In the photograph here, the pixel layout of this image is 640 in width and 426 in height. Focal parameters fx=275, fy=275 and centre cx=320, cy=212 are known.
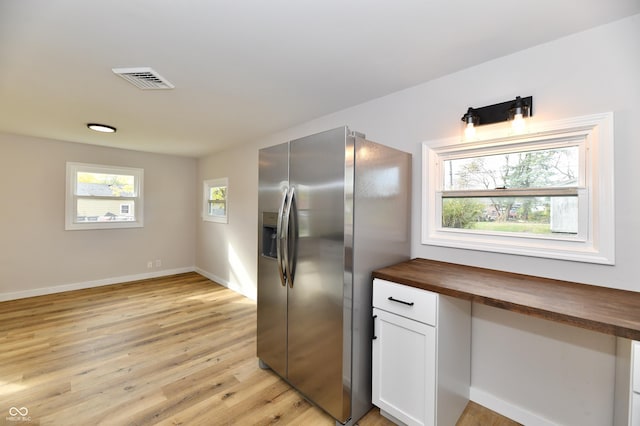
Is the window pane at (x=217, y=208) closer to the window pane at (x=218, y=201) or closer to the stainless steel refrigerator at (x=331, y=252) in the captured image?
the window pane at (x=218, y=201)

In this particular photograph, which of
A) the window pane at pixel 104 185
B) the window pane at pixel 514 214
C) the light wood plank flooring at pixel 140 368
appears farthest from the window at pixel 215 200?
the window pane at pixel 514 214

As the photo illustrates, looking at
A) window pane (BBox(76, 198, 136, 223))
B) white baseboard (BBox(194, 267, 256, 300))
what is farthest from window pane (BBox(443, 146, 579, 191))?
window pane (BBox(76, 198, 136, 223))

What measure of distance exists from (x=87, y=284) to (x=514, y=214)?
5.83 m

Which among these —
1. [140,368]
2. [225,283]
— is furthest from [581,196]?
[225,283]

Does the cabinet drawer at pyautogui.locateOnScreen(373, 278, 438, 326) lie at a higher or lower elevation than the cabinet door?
higher

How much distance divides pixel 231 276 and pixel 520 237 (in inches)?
158

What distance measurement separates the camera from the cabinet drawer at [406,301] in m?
1.53

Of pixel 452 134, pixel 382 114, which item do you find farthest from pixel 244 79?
pixel 452 134

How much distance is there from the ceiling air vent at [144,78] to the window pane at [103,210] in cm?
327

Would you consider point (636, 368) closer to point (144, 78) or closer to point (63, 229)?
point (144, 78)

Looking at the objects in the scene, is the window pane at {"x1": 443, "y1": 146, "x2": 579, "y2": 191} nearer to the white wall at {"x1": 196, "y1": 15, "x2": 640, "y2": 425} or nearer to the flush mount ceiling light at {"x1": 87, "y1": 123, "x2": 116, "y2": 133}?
the white wall at {"x1": 196, "y1": 15, "x2": 640, "y2": 425}

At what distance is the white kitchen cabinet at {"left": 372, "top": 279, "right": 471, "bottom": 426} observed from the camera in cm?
153

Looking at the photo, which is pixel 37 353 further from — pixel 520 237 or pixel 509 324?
pixel 520 237

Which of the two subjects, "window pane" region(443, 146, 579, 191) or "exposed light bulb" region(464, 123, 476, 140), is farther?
"exposed light bulb" region(464, 123, 476, 140)
